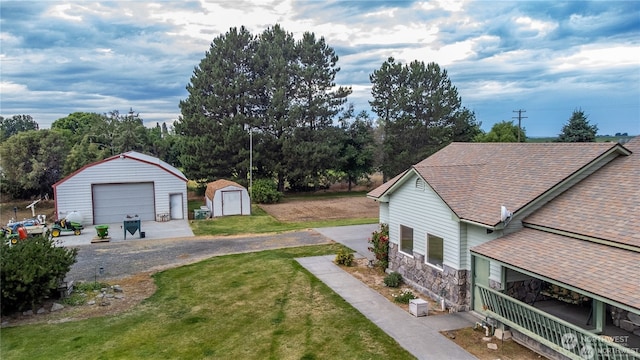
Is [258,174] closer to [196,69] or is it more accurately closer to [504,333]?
[196,69]

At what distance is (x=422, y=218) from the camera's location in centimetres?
1241

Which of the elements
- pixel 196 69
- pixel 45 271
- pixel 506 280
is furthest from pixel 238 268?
pixel 196 69

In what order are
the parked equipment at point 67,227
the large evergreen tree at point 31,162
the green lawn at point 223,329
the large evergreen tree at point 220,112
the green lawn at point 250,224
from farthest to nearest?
1. the large evergreen tree at point 220,112
2. the large evergreen tree at point 31,162
3. the green lawn at point 250,224
4. the parked equipment at point 67,227
5. the green lawn at point 223,329

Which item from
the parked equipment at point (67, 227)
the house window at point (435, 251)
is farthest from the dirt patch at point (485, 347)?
the parked equipment at point (67, 227)

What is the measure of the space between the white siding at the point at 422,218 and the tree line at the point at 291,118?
22.7m

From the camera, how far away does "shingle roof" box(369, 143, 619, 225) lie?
1038 cm

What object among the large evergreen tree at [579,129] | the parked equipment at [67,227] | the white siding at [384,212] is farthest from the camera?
the large evergreen tree at [579,129]

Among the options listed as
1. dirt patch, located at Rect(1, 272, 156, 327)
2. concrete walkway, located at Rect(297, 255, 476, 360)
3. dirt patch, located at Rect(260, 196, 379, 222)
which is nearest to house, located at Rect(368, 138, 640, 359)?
concrete walkway, located at Rect(297, 255, 476, 360)

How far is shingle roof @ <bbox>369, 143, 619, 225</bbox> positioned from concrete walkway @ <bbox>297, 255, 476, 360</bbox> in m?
2.66

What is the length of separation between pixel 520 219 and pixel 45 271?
1226 centimetres

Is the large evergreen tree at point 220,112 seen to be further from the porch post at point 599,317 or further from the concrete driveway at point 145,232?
the porch post at point 599,317

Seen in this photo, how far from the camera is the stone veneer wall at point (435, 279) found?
11.0m

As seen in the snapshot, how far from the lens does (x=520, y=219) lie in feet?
33.4

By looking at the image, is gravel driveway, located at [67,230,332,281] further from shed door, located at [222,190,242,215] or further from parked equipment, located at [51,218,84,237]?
shed door, located at [222,190,242,215]
